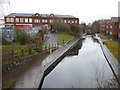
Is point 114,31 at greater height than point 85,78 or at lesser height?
greater

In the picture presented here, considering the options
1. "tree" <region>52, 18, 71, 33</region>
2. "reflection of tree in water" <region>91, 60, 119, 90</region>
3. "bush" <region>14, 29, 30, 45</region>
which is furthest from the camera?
"tree" <region>52, 18, 71, 33</region>

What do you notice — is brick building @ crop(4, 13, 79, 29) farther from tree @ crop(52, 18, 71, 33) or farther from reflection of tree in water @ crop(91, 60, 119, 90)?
reflection of tree in water @ crop(91, 60, 119, 90)

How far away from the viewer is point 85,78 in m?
10.0

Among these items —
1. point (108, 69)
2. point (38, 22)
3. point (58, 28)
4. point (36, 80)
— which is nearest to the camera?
point (36, 80)

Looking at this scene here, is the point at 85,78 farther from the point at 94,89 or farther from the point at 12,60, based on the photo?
the point at 12,60

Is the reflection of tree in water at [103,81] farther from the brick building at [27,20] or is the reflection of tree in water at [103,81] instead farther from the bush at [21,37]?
the brick building at [27,20]

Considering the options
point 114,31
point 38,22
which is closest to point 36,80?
point 114,31

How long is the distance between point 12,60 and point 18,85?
Result: 346 centimetres

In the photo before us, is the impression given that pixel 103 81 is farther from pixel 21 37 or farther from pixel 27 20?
pixel 27 20

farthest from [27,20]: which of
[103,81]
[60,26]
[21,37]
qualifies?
[103,81]

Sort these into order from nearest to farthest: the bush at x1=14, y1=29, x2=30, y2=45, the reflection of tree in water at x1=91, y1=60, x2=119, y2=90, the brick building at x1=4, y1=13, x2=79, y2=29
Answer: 1. the reflection of tree in water at x1=91, y1=60, x2=119, y2=90
2. the bush at x1=14, y1=29, x2=30, y2=45
3. the brick building at x1=4, y1=13, x2=79, y2=29

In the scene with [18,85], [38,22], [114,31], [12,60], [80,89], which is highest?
[38,22]

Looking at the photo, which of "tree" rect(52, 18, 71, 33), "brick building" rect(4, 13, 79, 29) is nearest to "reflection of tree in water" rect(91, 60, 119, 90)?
"tree" rect(52, 18, 71, 33)

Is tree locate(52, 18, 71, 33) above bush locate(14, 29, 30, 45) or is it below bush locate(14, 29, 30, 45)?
above
